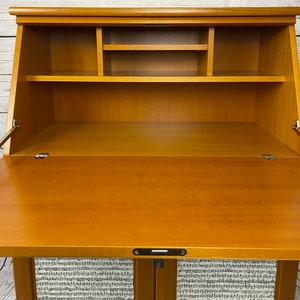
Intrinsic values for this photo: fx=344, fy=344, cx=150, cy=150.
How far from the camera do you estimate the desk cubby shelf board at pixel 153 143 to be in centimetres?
64

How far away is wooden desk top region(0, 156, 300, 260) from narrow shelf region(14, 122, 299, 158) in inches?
3.7

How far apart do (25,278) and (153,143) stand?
25.0 inches

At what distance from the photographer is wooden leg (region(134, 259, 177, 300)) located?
102 centimetres

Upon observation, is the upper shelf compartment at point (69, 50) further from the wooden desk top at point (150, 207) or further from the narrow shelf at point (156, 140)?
the wooden desk top at point (150, 207)

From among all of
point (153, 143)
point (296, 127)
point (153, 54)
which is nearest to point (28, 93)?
point (153, 143)

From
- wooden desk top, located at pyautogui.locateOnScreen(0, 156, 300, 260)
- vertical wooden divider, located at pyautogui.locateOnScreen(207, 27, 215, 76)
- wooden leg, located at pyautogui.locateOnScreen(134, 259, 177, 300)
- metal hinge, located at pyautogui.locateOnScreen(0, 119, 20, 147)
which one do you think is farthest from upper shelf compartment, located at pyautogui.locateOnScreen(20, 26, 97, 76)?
wooden leg, located at pyautogui.locateOnScreen(134, 259, 177, 300)

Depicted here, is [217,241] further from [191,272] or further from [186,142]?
[186,142]

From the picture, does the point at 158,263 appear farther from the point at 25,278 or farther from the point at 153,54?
the point at 153,54

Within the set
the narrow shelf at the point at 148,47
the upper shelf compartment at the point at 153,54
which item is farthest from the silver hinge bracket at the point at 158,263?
the upper shelf compartment at the point at 153,54

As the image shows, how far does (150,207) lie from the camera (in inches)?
29.0

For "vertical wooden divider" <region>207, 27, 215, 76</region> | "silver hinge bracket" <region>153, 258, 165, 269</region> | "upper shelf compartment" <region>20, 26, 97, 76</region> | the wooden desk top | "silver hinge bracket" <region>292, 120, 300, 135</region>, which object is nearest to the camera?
the wooden desk top

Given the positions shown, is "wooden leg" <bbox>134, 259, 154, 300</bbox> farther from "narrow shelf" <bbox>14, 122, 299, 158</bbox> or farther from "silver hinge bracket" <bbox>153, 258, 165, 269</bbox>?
"narrow shelf" <bbox>14, 122, 299, 158</bbox>

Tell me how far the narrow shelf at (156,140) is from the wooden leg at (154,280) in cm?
34

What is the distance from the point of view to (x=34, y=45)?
4.40ft
